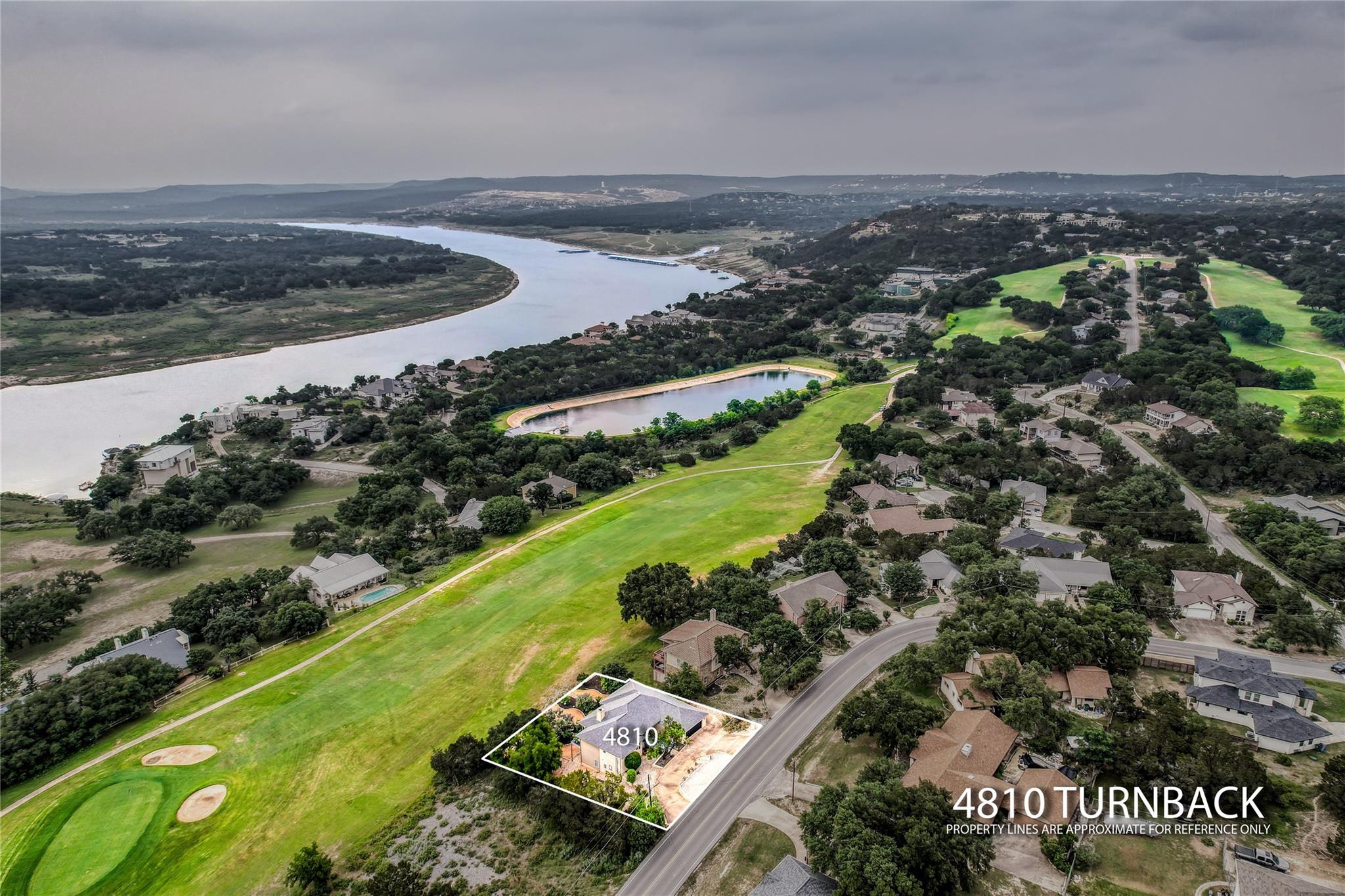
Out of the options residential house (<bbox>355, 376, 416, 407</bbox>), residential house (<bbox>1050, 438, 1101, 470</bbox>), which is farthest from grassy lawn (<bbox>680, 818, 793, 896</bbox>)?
residential house (<bbox>355, 376, 416, 407</bbox>)

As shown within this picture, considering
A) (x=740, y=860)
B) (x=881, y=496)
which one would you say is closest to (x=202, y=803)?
(x=740, y=860)

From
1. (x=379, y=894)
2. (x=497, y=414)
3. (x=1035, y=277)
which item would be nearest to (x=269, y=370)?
(x=497, y=414)

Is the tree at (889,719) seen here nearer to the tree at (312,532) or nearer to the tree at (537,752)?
the tree at (537,752)

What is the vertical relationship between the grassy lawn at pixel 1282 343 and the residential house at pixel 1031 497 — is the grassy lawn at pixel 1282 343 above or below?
above

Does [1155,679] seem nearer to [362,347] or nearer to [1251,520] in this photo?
[1251,520]

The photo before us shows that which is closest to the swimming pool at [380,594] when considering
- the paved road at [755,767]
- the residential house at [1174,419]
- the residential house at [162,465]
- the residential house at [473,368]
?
the paved road at [755,767]

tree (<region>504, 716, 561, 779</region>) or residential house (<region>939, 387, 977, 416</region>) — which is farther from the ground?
residential house (<region>939, 387, 977, 416</region>)

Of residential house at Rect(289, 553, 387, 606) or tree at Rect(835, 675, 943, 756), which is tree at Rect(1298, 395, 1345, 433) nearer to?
tree at Rect(835, 675, 943, 756)

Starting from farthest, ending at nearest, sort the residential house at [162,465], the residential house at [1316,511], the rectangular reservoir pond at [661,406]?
the rectangular reservoir pond at [661,406] → the residential house at [162,465] → the residential house at [1316,511]
